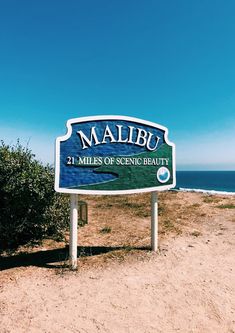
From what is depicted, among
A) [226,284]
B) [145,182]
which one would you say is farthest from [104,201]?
[226,284]

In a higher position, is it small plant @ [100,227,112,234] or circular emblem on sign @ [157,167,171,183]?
circular emblem on sign @ [157,167,171,183]

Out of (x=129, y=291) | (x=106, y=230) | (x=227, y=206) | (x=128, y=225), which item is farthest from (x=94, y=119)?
(x=227, y=206)

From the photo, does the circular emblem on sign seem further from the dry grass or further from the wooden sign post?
the dry grass

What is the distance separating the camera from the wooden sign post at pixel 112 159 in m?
8.34

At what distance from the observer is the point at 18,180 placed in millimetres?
9453

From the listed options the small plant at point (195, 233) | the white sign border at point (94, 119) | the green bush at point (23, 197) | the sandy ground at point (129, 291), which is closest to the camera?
the sandy ground at point (129, 291)

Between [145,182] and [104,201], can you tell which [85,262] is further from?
[104,201]

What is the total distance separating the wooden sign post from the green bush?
6.26 feet

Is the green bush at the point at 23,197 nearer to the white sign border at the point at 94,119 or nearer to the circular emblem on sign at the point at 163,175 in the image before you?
the white sign border at the point at 94,119

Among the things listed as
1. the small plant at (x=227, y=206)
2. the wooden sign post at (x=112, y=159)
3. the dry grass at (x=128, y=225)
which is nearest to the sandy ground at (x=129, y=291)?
the dry grass at (x=128, y=225)

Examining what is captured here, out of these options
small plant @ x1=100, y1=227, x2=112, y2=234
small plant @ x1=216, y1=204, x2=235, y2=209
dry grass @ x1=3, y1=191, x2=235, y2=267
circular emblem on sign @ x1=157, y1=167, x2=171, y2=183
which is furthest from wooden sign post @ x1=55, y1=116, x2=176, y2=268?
small plant @ x1=216, y1=204, x2=235, y2=209

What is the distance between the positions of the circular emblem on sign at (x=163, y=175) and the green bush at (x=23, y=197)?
3945 mm

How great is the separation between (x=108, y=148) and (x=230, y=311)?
5545mm

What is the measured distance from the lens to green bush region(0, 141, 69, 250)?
9.56 metres
